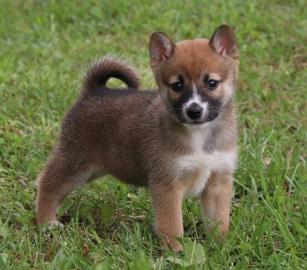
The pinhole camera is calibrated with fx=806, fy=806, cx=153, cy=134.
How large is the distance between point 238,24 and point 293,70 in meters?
1.26

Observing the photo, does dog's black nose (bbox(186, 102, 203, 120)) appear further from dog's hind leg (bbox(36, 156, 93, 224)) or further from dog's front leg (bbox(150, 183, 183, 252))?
dog's hind leg (bbox(36, 156, 93, 224))

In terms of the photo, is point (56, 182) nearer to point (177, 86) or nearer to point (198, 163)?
point (198, 163)

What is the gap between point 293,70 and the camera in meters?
7.84

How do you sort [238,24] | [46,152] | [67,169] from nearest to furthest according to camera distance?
[67,169] < [46,152] < [238,24]

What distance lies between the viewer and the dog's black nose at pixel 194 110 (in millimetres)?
4434

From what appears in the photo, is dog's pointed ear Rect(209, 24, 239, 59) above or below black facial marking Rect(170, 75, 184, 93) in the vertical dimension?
above

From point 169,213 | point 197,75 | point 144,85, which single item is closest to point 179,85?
point 197,75

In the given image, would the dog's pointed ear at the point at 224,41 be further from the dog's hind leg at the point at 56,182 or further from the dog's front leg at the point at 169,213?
the dog's hind leg at the point at 56,182

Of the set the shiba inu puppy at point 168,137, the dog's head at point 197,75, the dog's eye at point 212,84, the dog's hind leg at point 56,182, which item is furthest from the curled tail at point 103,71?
the dog's eye at point 212,84

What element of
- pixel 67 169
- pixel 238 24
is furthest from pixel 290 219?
pixel 238 24

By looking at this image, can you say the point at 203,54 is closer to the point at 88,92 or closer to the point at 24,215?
the point at 88,92

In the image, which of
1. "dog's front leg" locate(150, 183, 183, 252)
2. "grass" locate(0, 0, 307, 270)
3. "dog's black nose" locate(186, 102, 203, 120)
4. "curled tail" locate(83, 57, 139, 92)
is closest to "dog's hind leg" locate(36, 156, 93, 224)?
"grass" locate(0, 0, 307, 270)

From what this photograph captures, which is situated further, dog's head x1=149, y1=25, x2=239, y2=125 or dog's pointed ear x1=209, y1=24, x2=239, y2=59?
dog's pointed ear x1=209, y1=24, x2=239, y2=59

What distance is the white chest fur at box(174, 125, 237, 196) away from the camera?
185 inches
